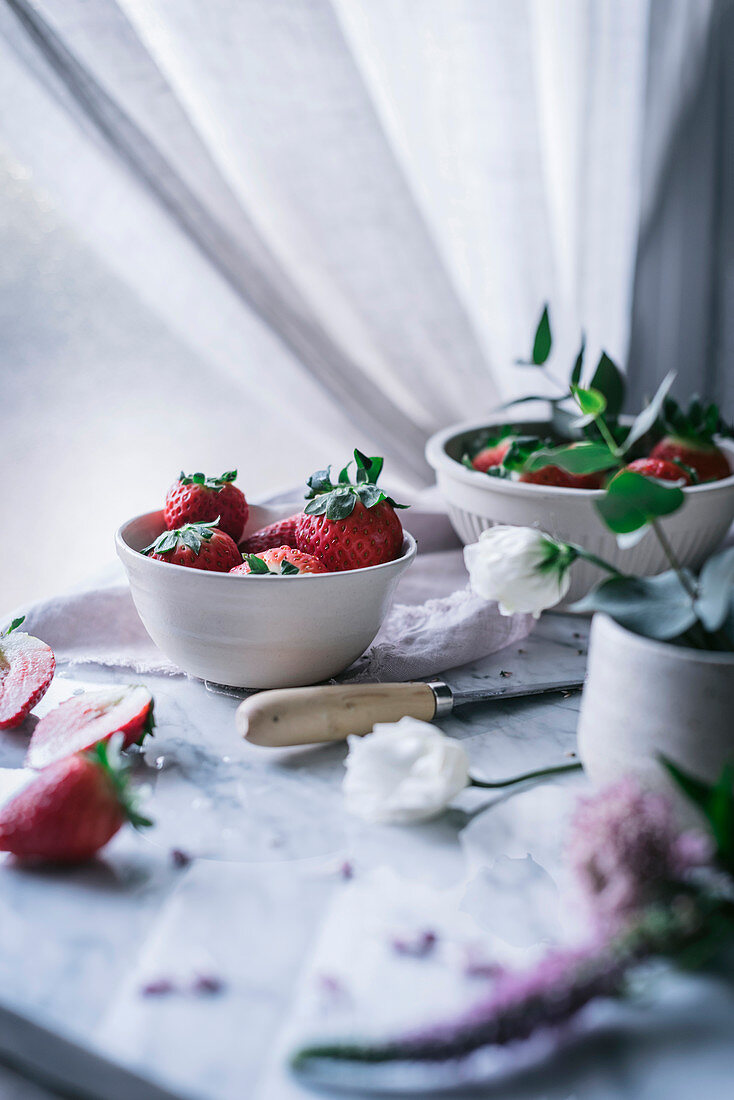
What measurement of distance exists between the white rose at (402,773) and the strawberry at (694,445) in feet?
1.59

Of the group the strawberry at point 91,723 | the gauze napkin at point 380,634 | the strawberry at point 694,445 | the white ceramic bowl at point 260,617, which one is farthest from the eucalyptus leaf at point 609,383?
the strawberry at point 91,723

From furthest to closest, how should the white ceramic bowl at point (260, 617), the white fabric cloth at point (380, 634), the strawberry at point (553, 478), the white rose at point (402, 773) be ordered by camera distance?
the strawberry at point (553, 478)
the white fabric cloth at point (380, 634)
the white ceramic bowl at point (260, 617)
the white rose at point (402, 773)

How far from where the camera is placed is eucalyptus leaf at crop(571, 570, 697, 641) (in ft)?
1.59

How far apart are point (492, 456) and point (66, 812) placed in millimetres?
577

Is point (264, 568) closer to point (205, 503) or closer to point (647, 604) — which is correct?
point (205, 503)

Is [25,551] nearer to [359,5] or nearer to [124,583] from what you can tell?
[124,583]

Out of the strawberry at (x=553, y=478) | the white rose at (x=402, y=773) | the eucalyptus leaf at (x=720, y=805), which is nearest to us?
the eucalyptus leaf at (x=720, y=805)

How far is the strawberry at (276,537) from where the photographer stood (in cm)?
72

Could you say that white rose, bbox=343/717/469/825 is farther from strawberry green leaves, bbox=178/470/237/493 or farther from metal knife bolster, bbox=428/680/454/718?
strawberry green leaves, bbox=178/470/237/493

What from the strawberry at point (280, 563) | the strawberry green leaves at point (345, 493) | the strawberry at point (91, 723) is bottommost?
the strawberry at point (91, 723)

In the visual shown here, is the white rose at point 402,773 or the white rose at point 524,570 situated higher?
the white rose at point 524,570

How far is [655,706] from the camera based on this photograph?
0.47 m

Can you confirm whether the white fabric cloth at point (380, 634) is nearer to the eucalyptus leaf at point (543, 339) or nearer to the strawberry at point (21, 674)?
the strawberry at point (21, 674)

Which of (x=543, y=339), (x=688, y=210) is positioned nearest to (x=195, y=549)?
(x=543, y=339)
